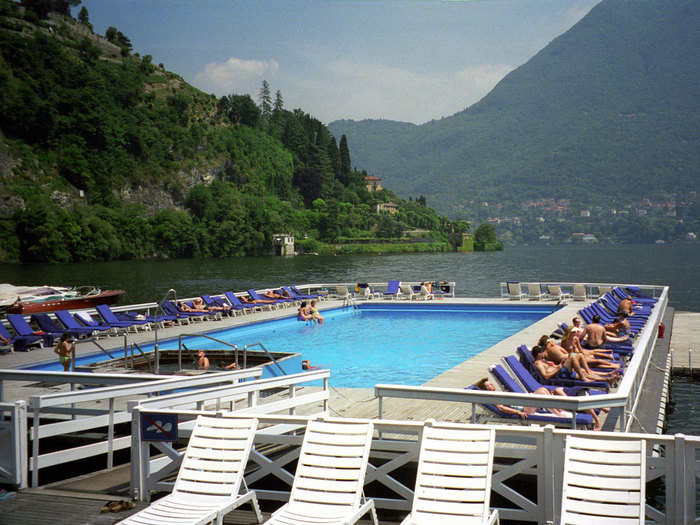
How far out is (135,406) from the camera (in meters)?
5.47

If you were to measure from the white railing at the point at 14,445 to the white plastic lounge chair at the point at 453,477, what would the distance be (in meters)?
3.49

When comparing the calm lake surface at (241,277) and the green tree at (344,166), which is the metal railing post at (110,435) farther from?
the green tree at (344,166)

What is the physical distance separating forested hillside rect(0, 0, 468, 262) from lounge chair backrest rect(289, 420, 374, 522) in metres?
87.2

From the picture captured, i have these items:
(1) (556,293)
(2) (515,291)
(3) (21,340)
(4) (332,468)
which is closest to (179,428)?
(4) (332,468)

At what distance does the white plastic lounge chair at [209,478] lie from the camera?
15.1ft

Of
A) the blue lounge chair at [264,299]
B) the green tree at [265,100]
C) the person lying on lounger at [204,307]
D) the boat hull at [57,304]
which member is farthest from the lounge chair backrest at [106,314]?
the green tree at [265,100]

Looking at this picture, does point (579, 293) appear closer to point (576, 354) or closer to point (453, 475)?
point (576, 354)

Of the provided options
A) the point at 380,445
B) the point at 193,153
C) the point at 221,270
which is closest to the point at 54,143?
the point at 193,153

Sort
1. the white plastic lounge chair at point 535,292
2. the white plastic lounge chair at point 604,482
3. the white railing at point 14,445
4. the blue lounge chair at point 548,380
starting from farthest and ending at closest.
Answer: the white plastic lounge chair at point 535,292, the blue lounge chair at point 548,380, the white railing at point 14,445, the white plastic lounge chair at point 604,482

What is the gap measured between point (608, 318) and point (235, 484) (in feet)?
47.4

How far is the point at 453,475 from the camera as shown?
4.51 m

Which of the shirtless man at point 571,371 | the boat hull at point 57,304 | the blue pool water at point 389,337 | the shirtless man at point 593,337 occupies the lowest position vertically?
the blue pool water at point 389,337

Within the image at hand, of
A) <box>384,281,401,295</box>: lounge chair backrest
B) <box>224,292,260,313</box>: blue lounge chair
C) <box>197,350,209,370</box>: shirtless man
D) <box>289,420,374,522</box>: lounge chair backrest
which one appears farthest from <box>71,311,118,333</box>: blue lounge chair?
<box>289,420,374,522</box>: lounge chair backrest

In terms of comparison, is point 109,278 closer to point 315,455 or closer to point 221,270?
point 221,270
